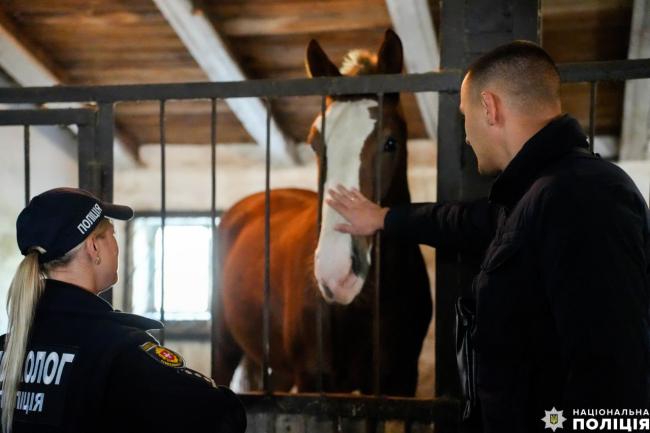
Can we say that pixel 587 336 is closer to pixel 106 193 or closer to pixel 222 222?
pixel 106 193

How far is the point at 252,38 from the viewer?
14.7ft

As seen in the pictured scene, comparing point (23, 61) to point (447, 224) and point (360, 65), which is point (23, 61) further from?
point (447, 224)

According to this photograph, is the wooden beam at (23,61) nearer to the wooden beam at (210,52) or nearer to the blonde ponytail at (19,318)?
the wooden beam at (210,52)

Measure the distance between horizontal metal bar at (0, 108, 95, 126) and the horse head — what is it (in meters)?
0.78

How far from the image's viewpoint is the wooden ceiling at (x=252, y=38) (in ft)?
13.4

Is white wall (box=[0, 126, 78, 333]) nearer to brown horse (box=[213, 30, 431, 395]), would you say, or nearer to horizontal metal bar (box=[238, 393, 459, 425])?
brown horse (box=[213, 30, 431, 395])

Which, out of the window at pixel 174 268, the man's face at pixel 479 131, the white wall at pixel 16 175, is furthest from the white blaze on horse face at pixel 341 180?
the window at pixel 174 268

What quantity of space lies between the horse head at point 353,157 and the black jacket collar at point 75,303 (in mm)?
935

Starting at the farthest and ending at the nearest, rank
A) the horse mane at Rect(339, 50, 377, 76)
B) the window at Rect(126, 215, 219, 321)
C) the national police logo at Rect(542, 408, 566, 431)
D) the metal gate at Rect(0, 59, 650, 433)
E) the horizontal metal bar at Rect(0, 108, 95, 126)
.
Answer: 1. the window at Rect(126, 215, 219, 321)
2. the horse mane at Rect(339, 50, 377, 76)
3. the horizontal metal bar at Rect(0, 108, 95, 126)
4. the metal gate at Rect(0, 59, 650, 433)
5. the national police logo at Rect(542, 408, 566, 431)

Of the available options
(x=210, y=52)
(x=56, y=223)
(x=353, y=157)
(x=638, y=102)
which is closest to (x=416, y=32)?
(x=210, y=52)

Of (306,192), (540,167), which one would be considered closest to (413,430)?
(540,167)

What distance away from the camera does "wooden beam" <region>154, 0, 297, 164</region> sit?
406 centimetres

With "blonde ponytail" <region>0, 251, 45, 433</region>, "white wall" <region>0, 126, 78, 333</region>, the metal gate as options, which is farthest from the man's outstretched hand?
"white wall" <region>0, 126, 78, 333</region>

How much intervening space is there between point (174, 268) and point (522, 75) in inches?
208
